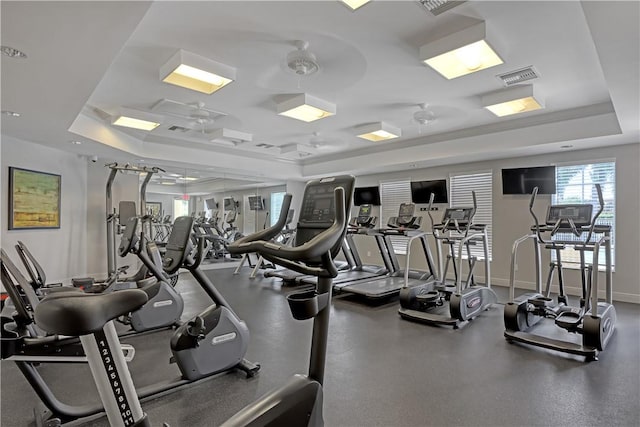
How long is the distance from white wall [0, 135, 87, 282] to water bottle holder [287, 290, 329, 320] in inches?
223

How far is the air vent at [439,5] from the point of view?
2436mm

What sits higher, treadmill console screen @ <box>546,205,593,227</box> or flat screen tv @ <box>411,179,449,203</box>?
flat screen tv @ <box>411,179,449,203</box>

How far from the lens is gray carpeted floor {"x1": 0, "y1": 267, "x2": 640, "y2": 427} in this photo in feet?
7.30

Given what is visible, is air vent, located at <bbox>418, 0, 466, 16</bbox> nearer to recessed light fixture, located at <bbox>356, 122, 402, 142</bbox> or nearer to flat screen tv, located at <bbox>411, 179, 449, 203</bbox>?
recessed light fixture, located at <bbox>356, 122, 402, 142</bbox>

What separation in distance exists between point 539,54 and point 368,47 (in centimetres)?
172

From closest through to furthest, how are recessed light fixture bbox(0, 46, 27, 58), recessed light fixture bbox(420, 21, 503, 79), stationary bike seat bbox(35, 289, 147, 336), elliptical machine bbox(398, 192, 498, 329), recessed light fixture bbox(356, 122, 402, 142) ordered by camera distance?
stationary bike seat bbox(35, 289, 147, 336), recessed light fixture bbox(0, 46, 27, 58), recessed light fixture bbox(420, 21, 503, 79), elliptical machine bbox(398, 192, 498, 329), recessed light fixture bbox(356, 122, 402, 142)

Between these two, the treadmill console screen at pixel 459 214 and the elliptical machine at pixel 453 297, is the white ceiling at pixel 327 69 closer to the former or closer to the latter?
the treadmill console screen at pixel 459 214

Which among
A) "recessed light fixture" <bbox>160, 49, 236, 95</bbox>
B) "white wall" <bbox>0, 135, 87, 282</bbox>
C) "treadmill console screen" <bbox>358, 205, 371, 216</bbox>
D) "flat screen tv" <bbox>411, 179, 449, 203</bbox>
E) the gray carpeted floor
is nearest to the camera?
the gray carpeted floor

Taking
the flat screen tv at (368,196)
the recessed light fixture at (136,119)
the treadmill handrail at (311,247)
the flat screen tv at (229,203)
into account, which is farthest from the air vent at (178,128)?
the treadmill handrail at (311,247)

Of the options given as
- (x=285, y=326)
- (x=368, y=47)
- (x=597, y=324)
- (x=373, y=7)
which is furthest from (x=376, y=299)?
(x=373, y=7)

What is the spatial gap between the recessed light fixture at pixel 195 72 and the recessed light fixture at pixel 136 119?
162 cm

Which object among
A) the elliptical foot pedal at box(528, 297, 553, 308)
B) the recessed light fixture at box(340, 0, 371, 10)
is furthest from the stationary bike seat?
the elliptical foot pedal at box(528, 297, 553, 308)

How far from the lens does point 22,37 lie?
2316mm

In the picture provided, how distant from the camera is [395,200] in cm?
870
